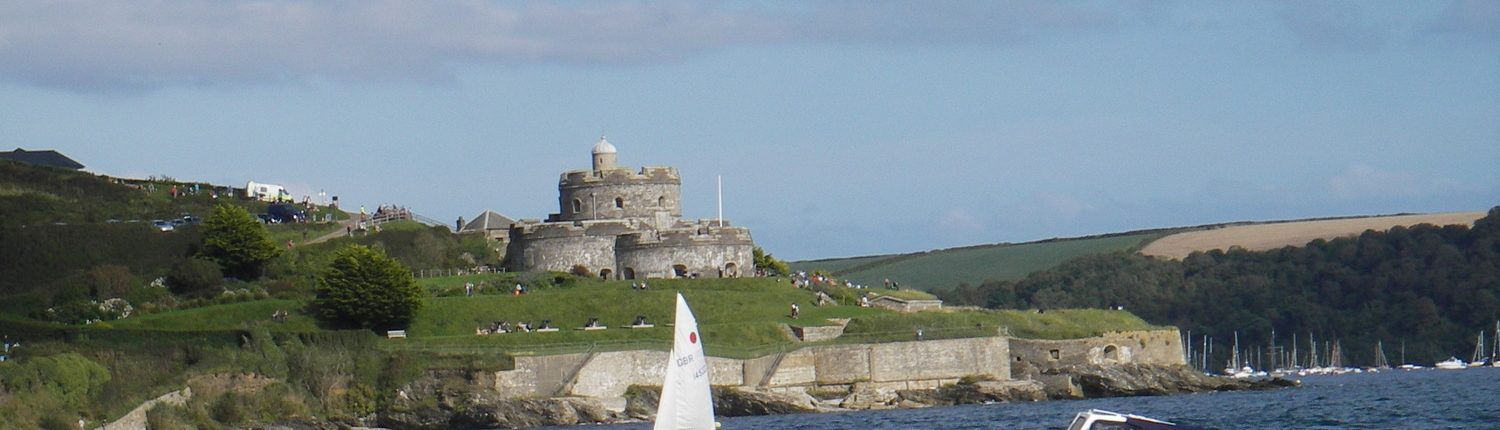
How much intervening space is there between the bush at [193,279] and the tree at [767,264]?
2083cm

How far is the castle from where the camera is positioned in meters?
79.7

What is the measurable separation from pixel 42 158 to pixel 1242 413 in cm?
5694

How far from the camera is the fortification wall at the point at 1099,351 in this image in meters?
73.1

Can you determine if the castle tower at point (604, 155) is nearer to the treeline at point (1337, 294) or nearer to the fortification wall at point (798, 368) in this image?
the fortification wall at point (798, 368)

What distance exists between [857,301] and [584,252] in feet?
29.8

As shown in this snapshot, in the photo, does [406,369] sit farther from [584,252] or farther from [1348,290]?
[1348,290]

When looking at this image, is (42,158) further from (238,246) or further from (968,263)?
(968,263)

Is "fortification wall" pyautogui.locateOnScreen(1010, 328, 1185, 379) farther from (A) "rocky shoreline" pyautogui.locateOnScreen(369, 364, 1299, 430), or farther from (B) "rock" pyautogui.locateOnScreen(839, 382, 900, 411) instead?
(B) "rock" pyautogui.locateOnScreen(839, 382, 900, 411)

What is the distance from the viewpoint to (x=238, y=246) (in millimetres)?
75500

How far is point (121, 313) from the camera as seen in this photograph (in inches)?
2781

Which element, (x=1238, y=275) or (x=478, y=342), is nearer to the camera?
(x=478, y=342)

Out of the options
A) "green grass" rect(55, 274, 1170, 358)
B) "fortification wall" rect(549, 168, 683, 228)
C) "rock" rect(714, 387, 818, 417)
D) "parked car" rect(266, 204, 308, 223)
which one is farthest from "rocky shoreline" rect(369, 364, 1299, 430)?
"parked car" rect(266, 204, 308, 223)

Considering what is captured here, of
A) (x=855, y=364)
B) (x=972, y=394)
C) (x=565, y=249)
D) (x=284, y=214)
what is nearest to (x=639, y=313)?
(x=855, y=364)

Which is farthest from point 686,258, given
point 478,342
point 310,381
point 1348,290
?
point 1348,290
